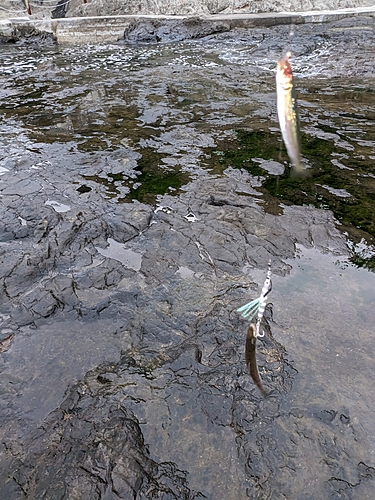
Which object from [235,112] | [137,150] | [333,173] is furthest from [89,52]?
[333,173]

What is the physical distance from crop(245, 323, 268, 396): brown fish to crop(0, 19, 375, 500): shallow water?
189 millimetres

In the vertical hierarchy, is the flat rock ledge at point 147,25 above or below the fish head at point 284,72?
below

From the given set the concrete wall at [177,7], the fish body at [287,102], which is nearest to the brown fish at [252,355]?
the fish body at [287,102]

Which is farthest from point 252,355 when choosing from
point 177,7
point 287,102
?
point 177,7

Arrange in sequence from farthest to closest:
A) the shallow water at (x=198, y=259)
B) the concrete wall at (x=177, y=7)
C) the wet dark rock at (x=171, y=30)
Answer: the concrete wall at (x=177, y=7) < the wet dark rock at (x=171, y=30) < the shallow water at (x=198, y=259)

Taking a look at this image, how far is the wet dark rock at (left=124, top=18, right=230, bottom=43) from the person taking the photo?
18734mm

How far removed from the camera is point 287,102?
2461 millimetres

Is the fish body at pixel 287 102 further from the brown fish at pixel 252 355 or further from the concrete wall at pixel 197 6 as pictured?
the concrete wall at pixel 197 6

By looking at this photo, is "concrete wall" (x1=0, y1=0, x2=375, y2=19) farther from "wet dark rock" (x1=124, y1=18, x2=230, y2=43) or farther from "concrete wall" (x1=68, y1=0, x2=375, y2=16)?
"wet dark rock" (x1=124, y1=18, x2=230, y2=43)

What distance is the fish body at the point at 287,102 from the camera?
92.0 inches

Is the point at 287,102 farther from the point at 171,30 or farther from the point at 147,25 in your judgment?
the point at 147,25

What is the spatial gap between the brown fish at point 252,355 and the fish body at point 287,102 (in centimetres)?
128

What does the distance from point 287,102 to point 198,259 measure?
2.26m

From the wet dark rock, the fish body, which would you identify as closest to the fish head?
the fish body
